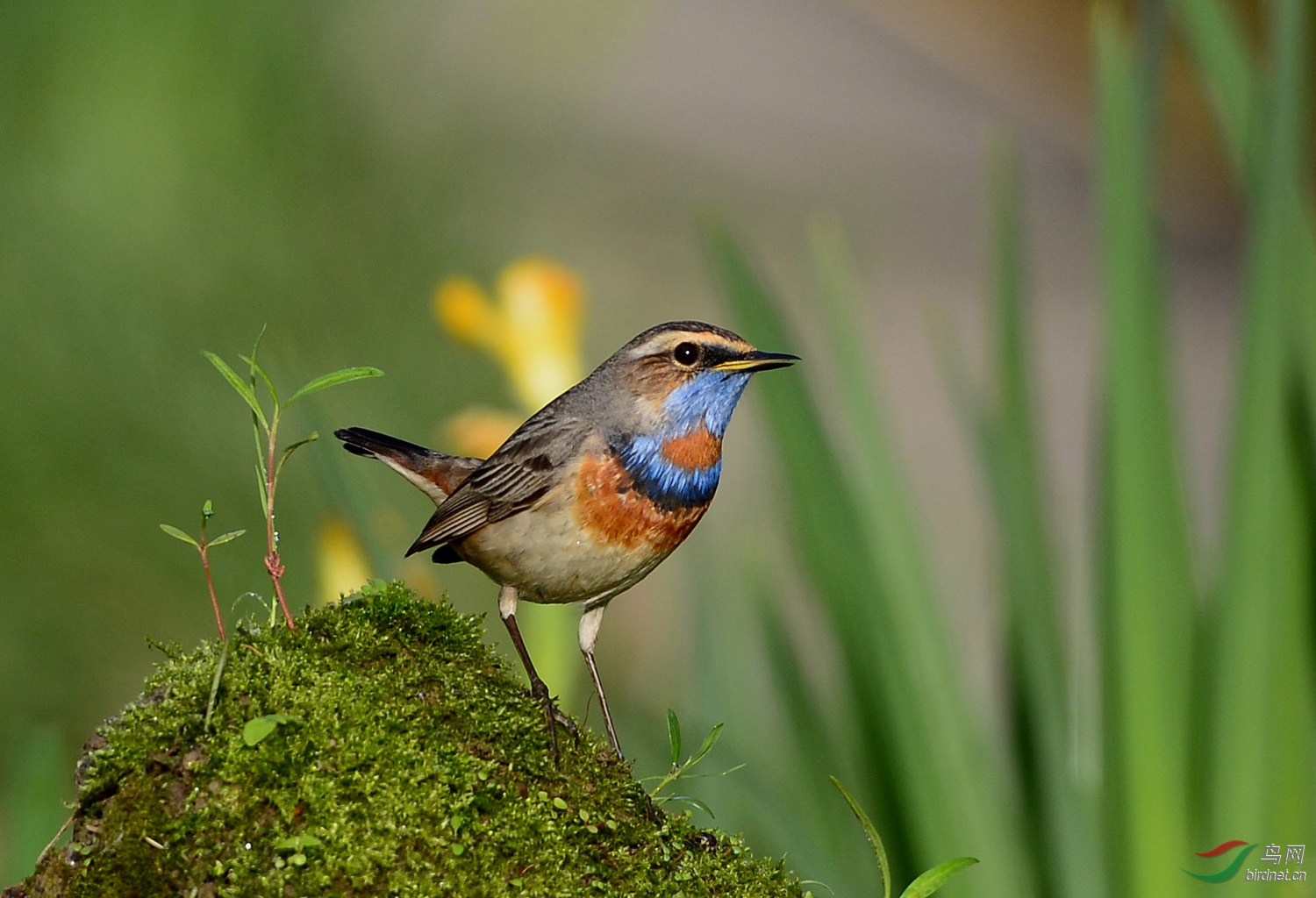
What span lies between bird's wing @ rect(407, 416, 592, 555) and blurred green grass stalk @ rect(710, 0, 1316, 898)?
2.41ft

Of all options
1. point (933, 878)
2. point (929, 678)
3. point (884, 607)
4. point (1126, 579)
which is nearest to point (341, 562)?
point (884, 607)

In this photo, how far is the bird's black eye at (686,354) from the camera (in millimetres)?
2449

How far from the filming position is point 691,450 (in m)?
2.43

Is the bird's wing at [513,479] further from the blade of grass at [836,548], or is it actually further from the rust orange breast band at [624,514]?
the blade of grass at [836,548]

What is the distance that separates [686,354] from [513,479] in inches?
16.9

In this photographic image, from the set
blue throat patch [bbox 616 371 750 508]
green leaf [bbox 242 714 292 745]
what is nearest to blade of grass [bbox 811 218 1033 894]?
blue throat patch [bbox 616 371 750 508]

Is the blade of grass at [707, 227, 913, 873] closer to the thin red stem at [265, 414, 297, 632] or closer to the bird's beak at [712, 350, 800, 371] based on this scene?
the bird's beak at [712, 350, 800, 371]

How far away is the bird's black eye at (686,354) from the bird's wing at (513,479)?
9.0 inches

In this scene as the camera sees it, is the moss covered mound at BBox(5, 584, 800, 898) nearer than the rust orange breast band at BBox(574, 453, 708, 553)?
Yes

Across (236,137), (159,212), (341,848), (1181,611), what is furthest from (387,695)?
(236,137)

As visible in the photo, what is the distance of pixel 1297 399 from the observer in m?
3.21

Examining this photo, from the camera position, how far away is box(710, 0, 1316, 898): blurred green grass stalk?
2.77 metres

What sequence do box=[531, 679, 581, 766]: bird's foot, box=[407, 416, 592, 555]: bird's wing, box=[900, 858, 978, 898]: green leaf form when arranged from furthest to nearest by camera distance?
box=[407, 416, 592, 555]: bird's wing < box=[531, 679, 581, 766]: bird's foot < box=[900, 858, 978, 898]: green leaf

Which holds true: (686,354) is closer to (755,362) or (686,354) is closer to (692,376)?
(692,376)
